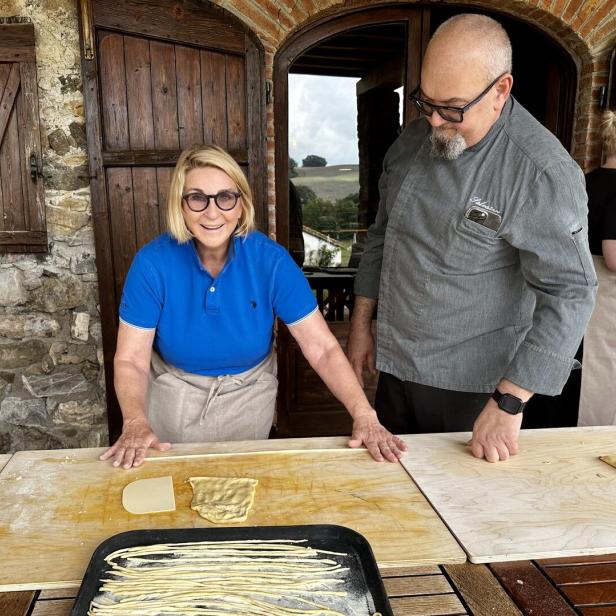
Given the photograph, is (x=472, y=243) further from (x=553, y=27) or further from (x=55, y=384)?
(x=55, y=384)

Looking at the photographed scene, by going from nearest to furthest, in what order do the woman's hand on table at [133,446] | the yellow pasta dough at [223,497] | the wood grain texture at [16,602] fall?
the wood grain texture at [16,602] < the yellow pasta dough at [223,497] < the woman's hand on table at [133,446]

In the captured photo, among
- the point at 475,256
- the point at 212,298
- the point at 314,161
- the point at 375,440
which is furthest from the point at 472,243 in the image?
the point at 314,161

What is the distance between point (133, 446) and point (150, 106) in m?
2.02

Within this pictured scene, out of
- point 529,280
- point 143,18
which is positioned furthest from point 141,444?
point 143,18

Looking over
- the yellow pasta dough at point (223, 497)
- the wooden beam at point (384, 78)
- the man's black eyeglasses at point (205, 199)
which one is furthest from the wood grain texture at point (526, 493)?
the wooden beam at point (384, 78)

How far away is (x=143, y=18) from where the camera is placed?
109 inches

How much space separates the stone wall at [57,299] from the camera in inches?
111

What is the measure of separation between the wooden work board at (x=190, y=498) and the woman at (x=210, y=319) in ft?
0.76

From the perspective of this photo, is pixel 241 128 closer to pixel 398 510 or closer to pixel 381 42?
pixel 381 42

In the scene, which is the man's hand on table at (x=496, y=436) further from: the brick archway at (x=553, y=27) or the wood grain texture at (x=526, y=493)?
the brick archway at (x=553, y=27)

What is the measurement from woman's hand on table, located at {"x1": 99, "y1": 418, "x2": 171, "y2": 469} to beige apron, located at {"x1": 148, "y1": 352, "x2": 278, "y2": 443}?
26 centimetres

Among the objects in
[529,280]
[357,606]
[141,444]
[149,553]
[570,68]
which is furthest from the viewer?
[570,68]

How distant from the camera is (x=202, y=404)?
71.3 inches

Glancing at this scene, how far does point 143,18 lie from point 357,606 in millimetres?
2781
